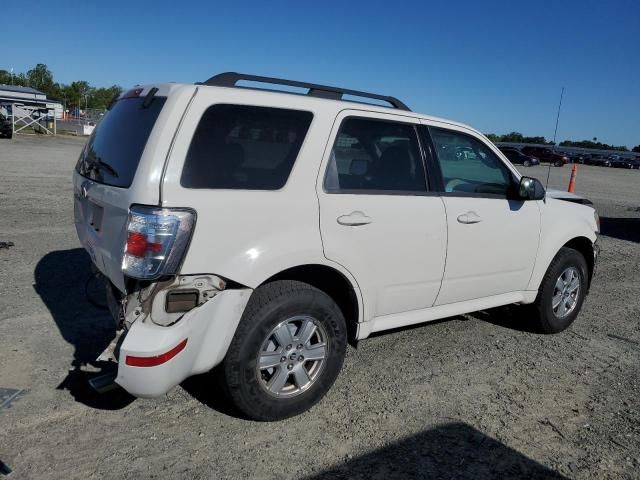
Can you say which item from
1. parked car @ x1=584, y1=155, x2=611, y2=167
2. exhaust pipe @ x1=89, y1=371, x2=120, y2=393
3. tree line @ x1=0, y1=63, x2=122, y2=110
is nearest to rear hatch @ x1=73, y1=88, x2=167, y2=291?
exhaust pipe @ x1=89, y1=371, x2=120, y2=393

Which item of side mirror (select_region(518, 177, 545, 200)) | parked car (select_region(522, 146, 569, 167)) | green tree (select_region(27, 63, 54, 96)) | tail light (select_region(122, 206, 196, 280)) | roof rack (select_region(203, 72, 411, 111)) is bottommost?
tail light (select_region(122, 206, 196, 280))

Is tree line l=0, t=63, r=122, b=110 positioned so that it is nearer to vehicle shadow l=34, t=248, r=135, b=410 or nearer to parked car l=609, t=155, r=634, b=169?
parked car l=609, t=155, r=634, b=169

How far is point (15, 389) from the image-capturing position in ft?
11.6

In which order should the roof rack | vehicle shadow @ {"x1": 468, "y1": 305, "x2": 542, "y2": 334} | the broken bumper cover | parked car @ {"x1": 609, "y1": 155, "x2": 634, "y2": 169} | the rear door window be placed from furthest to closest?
parked car @ {"x1": 609, "y1": 155, "x2": 634, "y2": 169}
vehicle shadow @ {"x1": 468, "y1": 305, "x2": 542, "y2": 334}
the rear door window
the roof rack
the broken bumper cover

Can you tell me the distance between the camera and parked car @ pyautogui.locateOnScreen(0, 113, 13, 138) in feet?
93.0

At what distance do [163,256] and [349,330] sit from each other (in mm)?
1471

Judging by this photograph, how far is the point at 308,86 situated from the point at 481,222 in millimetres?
1642

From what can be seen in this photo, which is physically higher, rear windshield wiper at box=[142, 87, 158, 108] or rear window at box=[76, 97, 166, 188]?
rear windshield wiper at box=[142, 87, 158, 108]

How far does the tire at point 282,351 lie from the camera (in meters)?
3.08

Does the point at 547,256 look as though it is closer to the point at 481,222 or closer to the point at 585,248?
the point at 585,248

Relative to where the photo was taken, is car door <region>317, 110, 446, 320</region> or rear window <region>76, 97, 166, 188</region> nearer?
rear window <region>76, 97, 166, 188</region>

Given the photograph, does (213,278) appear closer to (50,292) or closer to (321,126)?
(321,126)

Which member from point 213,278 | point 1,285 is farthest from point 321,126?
point 1,285

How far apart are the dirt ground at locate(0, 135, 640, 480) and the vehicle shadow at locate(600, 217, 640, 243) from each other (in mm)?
6438
